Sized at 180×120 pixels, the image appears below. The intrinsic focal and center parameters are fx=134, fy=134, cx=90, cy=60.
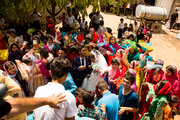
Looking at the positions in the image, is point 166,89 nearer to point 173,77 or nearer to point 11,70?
point 173,77

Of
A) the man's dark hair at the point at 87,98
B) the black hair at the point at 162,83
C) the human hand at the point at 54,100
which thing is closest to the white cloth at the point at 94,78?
the black hair at the point at 162,83

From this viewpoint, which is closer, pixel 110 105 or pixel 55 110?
pixel 55 110

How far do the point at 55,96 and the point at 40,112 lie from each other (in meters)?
0.31

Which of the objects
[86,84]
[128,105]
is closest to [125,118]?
[128,105]

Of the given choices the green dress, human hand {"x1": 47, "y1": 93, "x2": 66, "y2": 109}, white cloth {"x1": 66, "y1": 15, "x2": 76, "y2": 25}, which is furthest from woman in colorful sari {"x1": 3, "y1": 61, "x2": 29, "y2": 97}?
white cloth {"x1": 66, "y1": 15, "x2": 76, "y2": 25}

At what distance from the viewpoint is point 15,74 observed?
2.97 meters

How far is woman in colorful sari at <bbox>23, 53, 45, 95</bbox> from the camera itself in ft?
10.9

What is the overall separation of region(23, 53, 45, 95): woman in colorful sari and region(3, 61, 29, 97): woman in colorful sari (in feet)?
0.55

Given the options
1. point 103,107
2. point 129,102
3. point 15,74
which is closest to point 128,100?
point 129,102

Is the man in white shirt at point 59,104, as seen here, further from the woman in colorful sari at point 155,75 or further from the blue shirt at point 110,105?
the woman in colorful sari at point 155,75

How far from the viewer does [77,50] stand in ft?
14.3

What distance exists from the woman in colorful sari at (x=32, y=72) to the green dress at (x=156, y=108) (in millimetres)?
2663

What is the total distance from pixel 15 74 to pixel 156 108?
3.08m

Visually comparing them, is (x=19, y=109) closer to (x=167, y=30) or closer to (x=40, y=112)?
(x=40, y=112)
